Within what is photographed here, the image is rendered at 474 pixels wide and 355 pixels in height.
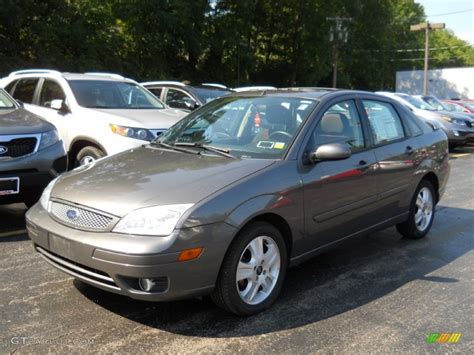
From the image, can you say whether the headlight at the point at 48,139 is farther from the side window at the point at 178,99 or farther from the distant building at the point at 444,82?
the distant building at the point at 444,82

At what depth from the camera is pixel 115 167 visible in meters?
3.91

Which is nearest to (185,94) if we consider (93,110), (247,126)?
(93,110)

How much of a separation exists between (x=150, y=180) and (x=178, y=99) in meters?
7.12

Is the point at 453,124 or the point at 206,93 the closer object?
the point at 206,93

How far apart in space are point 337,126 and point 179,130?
4.68 feet

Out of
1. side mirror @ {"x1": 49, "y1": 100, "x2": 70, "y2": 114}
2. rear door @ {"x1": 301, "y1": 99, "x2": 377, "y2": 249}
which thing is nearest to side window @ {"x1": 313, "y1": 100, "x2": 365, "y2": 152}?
rear door @ {"x1": 301, "y1": 99, "x2": 377, "y2": 249}

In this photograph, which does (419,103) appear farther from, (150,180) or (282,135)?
(150,180)

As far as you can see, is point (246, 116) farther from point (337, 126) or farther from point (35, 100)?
point (35, 100)

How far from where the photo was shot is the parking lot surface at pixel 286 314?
316cm

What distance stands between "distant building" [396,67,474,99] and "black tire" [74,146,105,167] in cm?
5152

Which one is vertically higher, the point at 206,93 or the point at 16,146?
the point at 206,93

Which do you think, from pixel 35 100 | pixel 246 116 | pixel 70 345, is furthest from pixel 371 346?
pixel 35 100

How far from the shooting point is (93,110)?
23.9 ft

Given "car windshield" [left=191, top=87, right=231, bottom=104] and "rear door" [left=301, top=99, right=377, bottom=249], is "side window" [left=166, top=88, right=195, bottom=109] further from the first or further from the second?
"rear door" [left=301, top=99, right=377, bottom=249]
